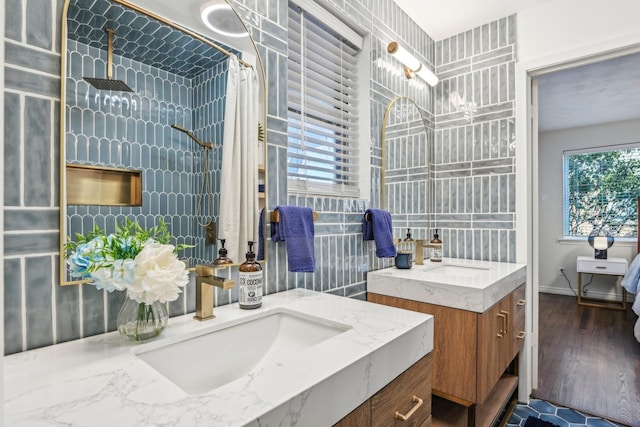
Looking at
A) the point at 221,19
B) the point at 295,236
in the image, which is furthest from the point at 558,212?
the point at 221,19

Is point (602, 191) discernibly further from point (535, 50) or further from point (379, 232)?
point (379, 232)

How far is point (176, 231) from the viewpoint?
1.06 meters

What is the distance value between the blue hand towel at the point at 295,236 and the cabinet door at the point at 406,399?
0.54 m

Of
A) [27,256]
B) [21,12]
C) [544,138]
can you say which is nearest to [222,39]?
[21,12]

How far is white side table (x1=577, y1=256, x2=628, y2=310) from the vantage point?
410 cm

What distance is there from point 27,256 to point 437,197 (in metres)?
2.29

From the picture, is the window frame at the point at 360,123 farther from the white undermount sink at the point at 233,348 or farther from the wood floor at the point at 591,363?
the wood floor at the point at 591,363

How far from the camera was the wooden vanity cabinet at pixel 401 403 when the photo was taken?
0.78m

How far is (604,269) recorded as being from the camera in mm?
4184

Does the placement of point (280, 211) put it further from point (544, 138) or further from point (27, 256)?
point (544, 138)

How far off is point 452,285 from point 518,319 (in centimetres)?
75

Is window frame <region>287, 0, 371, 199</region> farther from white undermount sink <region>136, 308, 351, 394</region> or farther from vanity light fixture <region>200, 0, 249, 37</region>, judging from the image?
white undermount sink <region>136, 308, 351, 394</region>

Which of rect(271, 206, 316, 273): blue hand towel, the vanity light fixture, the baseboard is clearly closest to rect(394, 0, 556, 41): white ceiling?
the vanity light fixture

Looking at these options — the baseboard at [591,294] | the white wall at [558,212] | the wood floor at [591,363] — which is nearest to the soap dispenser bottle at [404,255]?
the wood floor at [591,363]
